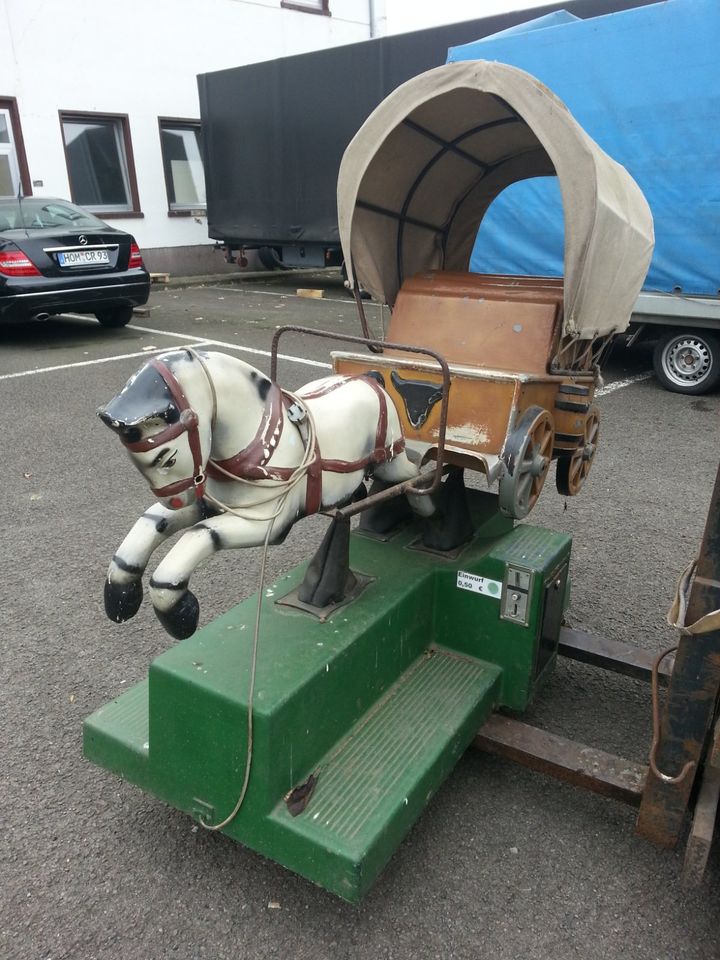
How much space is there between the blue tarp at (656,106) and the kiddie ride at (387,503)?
405 cm

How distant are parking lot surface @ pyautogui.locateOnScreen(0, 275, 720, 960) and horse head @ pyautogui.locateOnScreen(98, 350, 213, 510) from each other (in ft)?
4.27

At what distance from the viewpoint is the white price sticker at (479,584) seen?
9.80 feet

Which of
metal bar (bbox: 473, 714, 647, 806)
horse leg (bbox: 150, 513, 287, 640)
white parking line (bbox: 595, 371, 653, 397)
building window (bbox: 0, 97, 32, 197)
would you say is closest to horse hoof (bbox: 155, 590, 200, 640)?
horse leg (bbox: 150, 513, 287, 640)

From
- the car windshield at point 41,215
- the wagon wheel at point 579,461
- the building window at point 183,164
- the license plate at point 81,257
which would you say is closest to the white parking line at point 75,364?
the license plate at point 81,257

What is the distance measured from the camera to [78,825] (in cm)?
265

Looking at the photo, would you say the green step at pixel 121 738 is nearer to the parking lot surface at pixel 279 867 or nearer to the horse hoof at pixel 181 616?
the parking lot surface at pixel 279 867

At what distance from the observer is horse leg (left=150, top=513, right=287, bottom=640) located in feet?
7.20

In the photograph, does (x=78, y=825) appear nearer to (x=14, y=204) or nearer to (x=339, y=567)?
(x=339, y=567)

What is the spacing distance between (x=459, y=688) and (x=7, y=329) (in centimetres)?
965

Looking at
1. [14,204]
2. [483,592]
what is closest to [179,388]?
[483,592]

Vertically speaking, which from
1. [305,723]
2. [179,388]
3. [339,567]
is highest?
[179,388]

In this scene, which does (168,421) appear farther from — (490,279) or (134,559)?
(490,279)

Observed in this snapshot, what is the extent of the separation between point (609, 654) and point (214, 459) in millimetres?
2037

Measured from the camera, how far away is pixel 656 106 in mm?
6836
